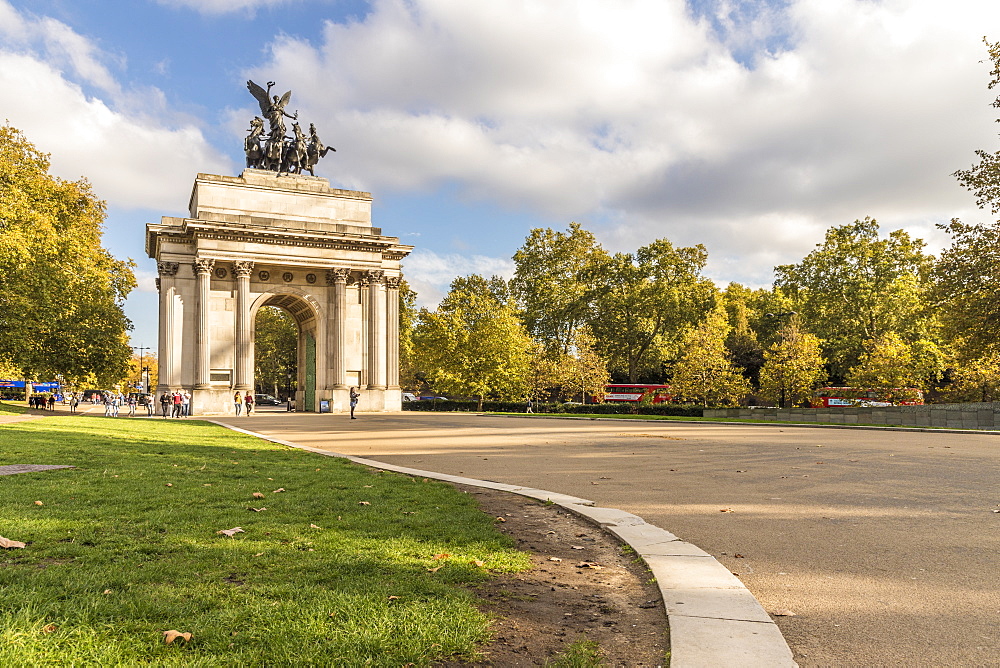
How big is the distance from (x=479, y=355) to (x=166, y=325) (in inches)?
922

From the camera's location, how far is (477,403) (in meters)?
60.8

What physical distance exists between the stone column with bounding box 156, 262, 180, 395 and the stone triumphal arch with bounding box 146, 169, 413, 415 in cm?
7

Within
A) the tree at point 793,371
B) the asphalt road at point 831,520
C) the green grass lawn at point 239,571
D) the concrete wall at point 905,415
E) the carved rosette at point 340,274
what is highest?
the carved rosette at point 340,274

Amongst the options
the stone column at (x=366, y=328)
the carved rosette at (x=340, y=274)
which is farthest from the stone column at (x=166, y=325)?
the stone column at (x=366, y=328)

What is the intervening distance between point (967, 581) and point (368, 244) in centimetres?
4957

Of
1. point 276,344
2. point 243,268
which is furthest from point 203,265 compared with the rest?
point 276,344

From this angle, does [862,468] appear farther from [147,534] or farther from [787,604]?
[147,534]

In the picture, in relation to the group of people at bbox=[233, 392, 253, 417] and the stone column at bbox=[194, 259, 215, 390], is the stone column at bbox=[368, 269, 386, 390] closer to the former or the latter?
the group of people at bbox=[233, 392, 253, 417]

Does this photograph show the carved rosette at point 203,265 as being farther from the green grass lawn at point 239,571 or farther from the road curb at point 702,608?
the road curb at point 702,608

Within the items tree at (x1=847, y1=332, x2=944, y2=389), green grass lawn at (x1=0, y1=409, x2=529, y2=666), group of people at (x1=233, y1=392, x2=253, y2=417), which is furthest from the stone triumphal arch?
green grass lawn at (x1=0, y1=409, x2=529, y2=666)

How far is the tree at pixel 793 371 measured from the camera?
4588 cm

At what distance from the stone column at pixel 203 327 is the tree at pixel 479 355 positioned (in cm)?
1798

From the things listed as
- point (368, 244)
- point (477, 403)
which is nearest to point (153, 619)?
point (368, 244)

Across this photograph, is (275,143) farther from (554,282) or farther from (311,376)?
(554,282)
